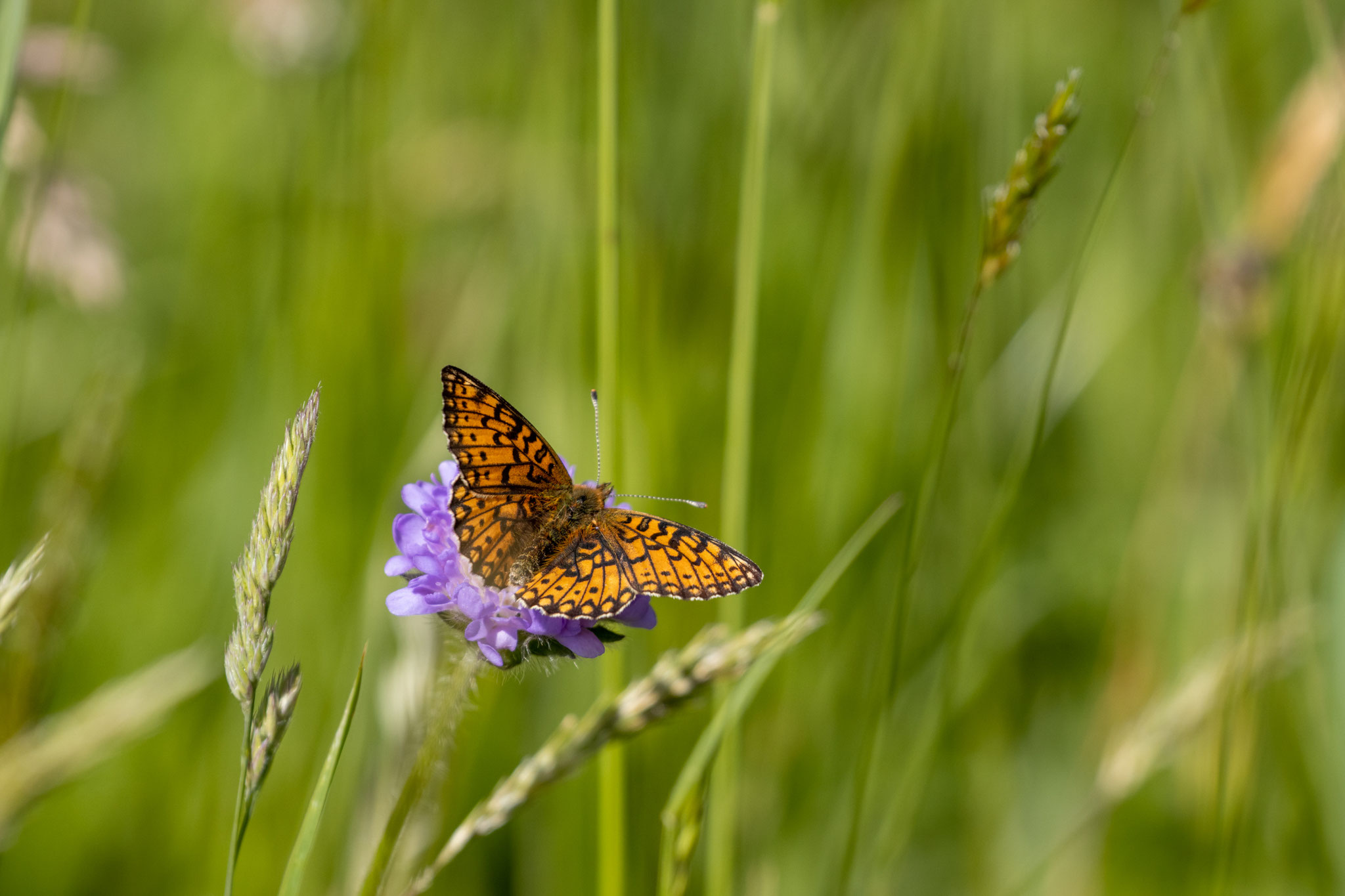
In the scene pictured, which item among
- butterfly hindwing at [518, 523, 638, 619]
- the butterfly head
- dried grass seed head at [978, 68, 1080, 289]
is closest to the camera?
dried grass seed head at [978, 68, 1080, 289]

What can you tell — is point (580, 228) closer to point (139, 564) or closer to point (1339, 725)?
point (139, 564)

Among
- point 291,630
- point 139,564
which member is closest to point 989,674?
point 291,630

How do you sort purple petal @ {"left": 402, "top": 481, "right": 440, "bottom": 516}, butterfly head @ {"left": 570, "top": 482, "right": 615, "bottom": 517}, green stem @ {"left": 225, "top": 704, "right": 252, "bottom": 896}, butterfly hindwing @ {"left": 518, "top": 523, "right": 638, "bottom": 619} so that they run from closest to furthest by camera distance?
green stem @ {"left": 225, "top": 704, "right": 252, "bottom": 896} → butterfly hindwing @ {"left": 518, "top": 523, "right": 638, "bottom": 619} → purple petal @ {"left": 402, "top": 481, "right": 440, "bottom": 516} → butterfly head @ {"left": 570, "top": 482, "right": 615, "bottom": 517}

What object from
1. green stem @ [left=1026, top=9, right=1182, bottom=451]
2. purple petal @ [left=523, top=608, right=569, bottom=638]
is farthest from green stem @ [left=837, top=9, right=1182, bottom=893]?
purple petal @ [left=523, top=608, right=569, bottom=638]

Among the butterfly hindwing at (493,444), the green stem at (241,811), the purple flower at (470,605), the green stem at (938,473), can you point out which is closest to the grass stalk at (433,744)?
the purple flower at (470,605)

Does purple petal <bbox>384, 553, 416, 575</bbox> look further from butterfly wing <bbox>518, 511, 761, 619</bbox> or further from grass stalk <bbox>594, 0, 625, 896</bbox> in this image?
grass stalk <bbox>594, 0, 625, 896</bbox>

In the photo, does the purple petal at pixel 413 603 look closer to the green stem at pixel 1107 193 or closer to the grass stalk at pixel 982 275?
the grass stalk at pixel 982 275
